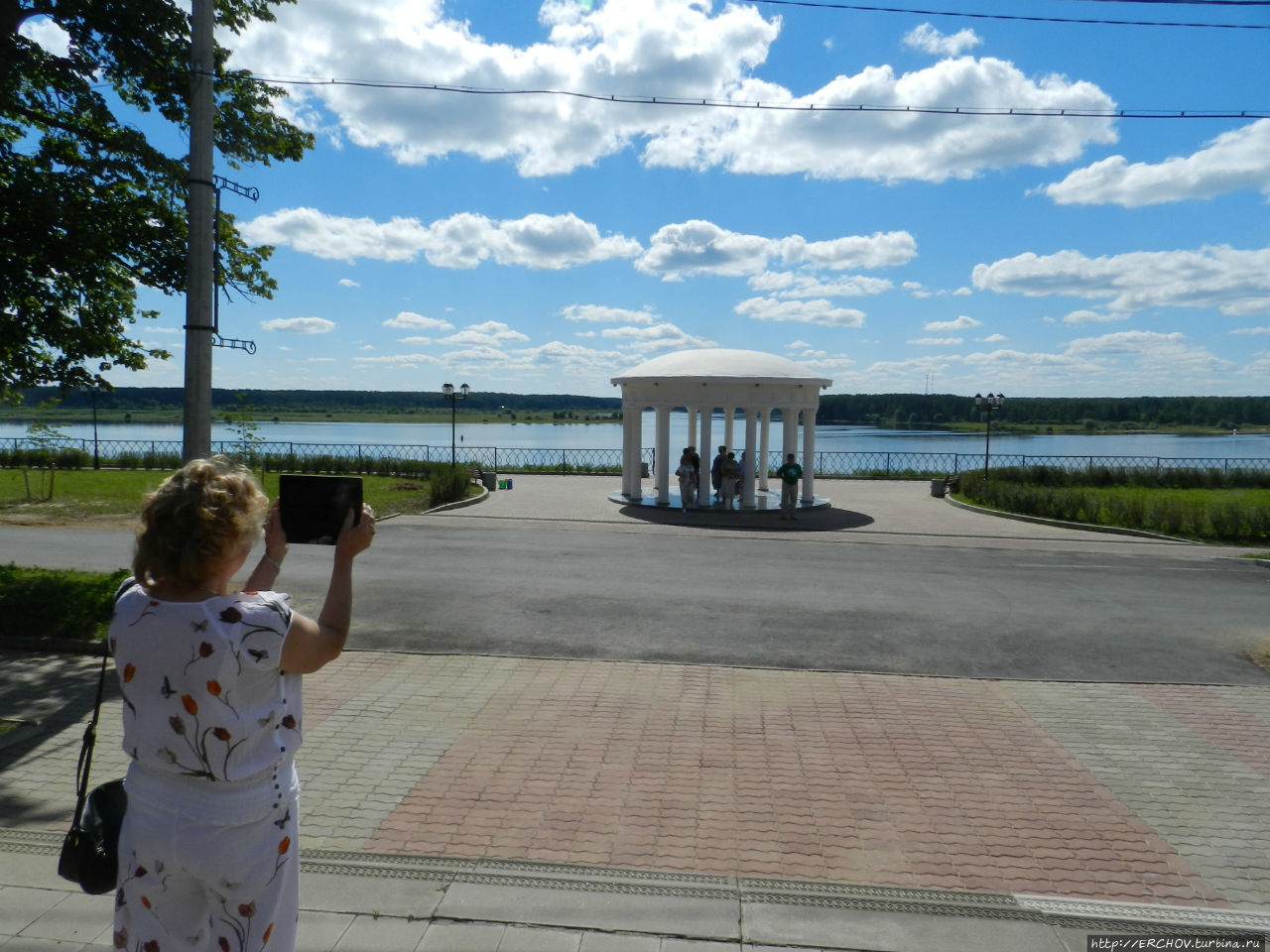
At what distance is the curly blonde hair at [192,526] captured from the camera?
2295 millimetres

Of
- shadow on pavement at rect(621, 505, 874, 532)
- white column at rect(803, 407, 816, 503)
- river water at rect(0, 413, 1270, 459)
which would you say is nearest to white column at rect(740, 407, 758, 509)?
shadow on pavement at rect(621, 505, 874, 532)

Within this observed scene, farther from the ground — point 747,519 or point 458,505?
point 458,505

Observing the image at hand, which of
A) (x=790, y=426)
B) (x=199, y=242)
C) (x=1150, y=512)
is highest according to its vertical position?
(x=199, y=242)

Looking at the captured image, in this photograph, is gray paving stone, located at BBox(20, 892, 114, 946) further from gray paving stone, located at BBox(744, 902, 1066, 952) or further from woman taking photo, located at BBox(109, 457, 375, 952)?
gray paving stone, located at BBox(744, 902, 1066, 952)

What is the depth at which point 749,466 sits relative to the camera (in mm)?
23078

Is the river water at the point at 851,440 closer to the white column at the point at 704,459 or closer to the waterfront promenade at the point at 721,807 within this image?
the white column at the point at 704,459

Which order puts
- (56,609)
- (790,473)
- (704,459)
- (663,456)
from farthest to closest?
(663,456), (704,459), (790,473), (56,609)

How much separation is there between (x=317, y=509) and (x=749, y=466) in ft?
68.0

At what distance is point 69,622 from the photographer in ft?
28.1

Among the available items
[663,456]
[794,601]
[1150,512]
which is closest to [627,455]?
[663,456]

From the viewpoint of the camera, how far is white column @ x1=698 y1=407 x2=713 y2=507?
22.3 meters

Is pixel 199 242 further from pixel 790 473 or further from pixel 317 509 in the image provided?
pixel 790 473

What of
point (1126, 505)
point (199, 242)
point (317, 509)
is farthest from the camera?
point (1126, 505)

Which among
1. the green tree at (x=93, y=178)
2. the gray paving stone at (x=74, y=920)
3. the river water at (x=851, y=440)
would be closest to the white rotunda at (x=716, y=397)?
the green tree at (x=93, y=178)
